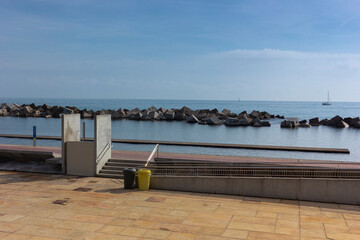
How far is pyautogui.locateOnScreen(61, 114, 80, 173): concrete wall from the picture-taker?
16.9m

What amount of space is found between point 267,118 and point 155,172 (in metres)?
75.6

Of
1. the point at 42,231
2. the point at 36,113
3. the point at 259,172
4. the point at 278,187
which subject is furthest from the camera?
the point at 36,113

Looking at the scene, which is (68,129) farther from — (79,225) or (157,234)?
(157,234)

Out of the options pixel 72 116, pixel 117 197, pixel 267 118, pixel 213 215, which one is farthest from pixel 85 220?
pixel 267 118

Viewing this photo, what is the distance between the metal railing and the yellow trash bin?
2.82 feet

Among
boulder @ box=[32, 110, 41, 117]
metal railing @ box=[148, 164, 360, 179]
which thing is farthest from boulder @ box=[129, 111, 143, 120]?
metal railing @ box=[148, 164, 360, 179]

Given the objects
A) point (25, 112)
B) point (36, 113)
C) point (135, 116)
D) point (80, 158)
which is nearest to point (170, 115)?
point (135, 116)

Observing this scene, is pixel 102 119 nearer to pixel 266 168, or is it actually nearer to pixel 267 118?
pixel 266 168

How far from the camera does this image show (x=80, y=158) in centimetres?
1681

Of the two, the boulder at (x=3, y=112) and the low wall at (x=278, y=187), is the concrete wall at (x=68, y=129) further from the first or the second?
the boulder at (x=3, y=112)

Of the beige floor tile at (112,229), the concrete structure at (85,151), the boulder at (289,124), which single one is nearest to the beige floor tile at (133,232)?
the beige floor tile at (112,229)

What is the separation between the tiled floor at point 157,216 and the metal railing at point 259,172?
142 cm

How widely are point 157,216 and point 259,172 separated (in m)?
5.34

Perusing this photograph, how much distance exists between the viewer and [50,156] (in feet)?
59.4
